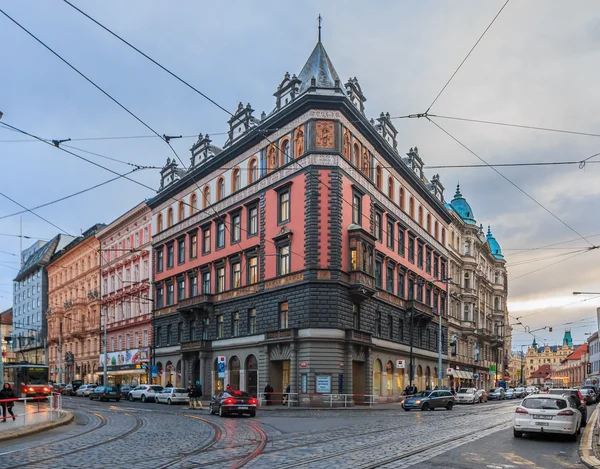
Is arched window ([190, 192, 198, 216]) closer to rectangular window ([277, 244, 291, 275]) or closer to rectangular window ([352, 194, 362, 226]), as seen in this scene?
rectangular window ([277, 244, 291, 275])

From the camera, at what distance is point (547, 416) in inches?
782

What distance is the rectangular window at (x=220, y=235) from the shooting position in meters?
52.2

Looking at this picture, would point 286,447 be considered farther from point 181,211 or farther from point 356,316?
point 181,211

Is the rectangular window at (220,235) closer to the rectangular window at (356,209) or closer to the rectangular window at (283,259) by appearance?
the rectangular window at (283,259)

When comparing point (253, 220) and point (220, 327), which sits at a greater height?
point (253, 220)

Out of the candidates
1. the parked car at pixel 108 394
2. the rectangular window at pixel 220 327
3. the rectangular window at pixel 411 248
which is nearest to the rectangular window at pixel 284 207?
the rectangular window at pixel 220 327

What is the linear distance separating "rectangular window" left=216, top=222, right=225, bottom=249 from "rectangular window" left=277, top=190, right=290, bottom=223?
7632mm

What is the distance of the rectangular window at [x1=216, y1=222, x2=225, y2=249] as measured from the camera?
5216 centimetres

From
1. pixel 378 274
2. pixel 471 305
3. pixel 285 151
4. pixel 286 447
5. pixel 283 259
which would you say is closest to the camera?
pixel 286 447

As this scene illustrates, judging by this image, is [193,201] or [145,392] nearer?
[145,392]

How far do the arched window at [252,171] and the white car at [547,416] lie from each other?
3098cm

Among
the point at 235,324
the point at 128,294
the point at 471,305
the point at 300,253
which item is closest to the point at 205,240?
the point at 235,324

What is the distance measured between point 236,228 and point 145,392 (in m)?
14.4

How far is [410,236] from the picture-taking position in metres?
57.6
